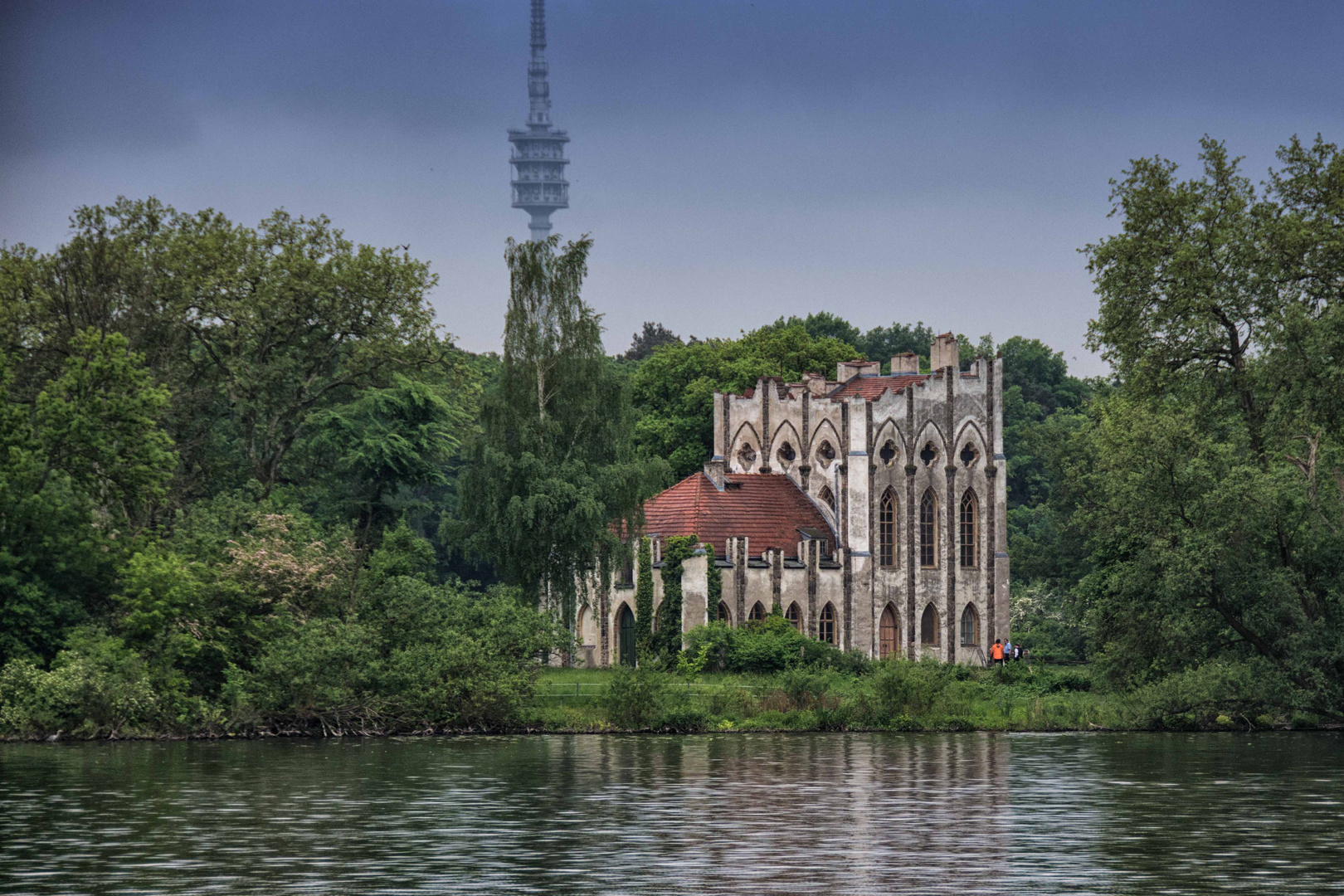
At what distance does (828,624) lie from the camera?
68250 mm

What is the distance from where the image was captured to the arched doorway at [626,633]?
64.8 metres

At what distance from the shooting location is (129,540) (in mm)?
47375

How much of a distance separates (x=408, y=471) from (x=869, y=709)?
1825cm

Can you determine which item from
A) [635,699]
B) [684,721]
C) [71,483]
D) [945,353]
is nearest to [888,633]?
Result: [945,353]

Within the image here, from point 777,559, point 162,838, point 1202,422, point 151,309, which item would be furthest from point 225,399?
point 162,838

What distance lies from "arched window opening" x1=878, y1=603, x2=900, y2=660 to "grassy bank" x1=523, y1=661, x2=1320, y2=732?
19196 mm

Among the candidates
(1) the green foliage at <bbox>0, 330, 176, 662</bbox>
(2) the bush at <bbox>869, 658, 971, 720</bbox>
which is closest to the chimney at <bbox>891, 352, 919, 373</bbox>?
(2) the bush at <bbox>869, 658, 971, 720</bbox>

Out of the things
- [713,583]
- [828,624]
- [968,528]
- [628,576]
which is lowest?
[828,624]

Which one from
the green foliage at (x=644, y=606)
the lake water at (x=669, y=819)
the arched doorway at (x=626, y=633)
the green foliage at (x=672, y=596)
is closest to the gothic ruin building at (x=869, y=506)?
the arched doorway at (x=626, y=633)

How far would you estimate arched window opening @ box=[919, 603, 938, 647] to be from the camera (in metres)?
71.1

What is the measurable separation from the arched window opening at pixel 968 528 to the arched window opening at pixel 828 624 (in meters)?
6.98

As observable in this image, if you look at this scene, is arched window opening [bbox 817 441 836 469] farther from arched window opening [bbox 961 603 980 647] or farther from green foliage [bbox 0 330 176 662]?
green foliage [bbox 0 330 176 662]

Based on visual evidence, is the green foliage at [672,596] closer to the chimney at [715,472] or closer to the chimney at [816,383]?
the chimney at [715,472]

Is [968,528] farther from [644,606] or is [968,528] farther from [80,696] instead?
[80,696]
